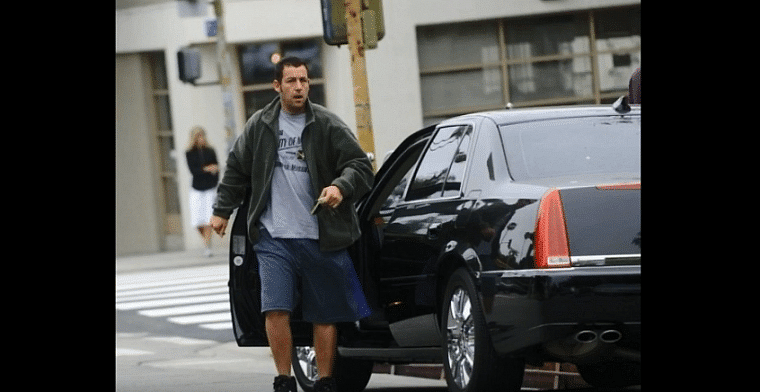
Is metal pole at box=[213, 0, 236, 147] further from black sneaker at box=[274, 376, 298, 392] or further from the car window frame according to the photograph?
black sneaker at box=[274, 376, 298, 392]

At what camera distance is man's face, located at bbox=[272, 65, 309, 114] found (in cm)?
855

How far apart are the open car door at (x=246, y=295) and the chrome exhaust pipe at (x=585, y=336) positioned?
6.63 feet

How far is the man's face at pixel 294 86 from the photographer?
8547 millimetres

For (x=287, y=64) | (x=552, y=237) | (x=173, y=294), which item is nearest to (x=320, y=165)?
(x=287, y=64)

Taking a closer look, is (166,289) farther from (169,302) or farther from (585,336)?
(585,336)

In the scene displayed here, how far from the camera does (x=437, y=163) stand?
8.70 metres

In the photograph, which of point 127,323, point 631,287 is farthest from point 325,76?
point 631,287

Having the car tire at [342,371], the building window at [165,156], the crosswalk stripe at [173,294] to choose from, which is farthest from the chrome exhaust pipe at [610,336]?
the building window at [165,156]

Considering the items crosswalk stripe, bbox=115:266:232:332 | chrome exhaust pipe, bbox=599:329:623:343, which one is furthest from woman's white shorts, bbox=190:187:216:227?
chrome exhaust pipe, bbox=599:329:623:343

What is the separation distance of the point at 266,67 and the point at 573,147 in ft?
62.0

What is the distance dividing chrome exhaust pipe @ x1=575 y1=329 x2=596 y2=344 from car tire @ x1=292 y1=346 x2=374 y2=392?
2.74 metres

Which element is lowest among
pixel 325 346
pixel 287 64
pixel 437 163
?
pixel 325 346

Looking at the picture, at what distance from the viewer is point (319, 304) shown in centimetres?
856

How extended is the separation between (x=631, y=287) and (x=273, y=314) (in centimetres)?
214
